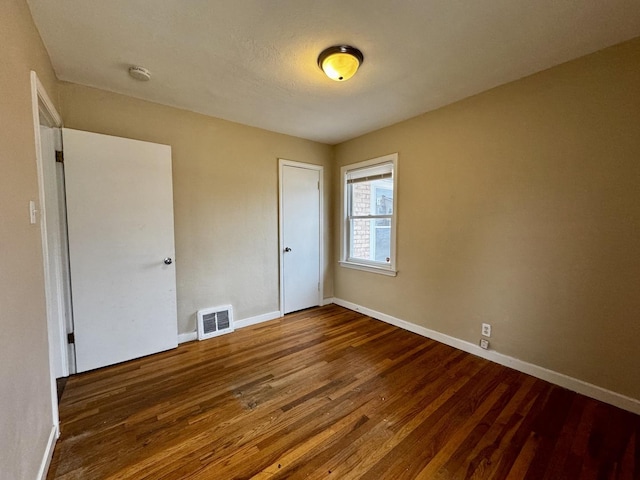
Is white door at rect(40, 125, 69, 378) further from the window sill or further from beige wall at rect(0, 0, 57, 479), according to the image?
the window sill

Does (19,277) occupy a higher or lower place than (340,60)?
lower

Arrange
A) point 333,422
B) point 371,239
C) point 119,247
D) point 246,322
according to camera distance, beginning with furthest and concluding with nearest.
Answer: point 371,239 → point 246,322 → point 119,247 → point 333,422

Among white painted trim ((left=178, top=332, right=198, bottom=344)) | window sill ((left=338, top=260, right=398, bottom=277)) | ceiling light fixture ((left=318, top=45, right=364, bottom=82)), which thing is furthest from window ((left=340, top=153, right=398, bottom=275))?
white painted trim ((left=178, top=332, right=198, bottom=344))

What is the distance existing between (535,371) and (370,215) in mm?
2246

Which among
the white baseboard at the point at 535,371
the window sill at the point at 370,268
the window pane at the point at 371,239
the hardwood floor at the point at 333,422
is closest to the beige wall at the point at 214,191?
the hardwood floor at the point at 333,422

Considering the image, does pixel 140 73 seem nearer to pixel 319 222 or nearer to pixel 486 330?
pixel 319 222

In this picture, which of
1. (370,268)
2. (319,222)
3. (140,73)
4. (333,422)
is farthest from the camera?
(319,222)

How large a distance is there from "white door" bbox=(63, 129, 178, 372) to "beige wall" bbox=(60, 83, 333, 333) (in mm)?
200

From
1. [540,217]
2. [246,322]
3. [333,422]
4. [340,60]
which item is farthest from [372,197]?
[333,422]

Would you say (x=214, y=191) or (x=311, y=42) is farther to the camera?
(x=214, y=191)

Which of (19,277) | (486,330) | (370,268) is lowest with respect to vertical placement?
(486,330)

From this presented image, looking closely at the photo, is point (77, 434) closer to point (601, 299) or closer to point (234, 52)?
point (234, 52)

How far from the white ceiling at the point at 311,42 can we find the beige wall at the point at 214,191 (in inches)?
8.6

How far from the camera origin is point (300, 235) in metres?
3.62
